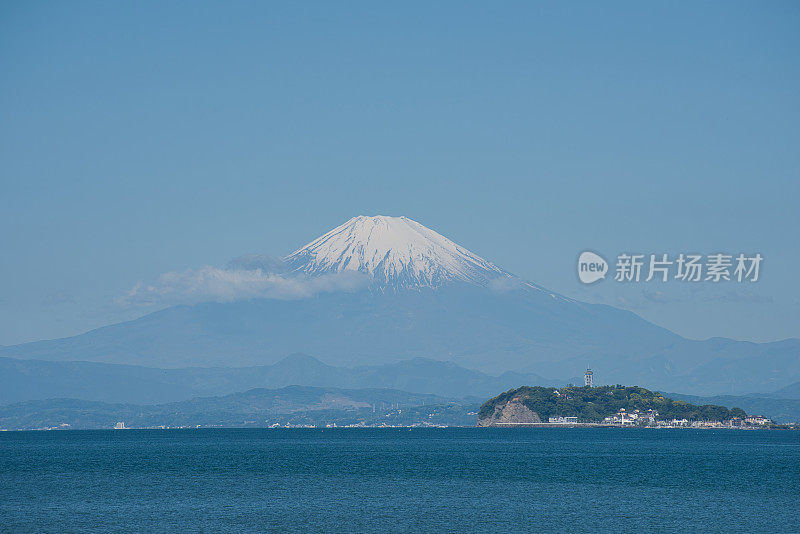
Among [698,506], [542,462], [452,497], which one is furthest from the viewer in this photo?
[542,462]

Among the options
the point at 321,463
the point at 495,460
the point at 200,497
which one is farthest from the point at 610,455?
the point at 200,497

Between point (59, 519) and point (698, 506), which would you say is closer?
point (59, 519)

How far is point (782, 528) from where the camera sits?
6625 centimetres

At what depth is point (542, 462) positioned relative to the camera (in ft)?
430

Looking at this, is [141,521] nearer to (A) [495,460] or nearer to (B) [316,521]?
(B) [316,521]

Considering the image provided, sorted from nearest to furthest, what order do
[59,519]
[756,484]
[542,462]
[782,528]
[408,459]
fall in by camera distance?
1. [782,528]
2. [59,519]
3. [756,484]
4. [542,462]
5. [408,459]

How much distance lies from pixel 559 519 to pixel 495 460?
2615 inches

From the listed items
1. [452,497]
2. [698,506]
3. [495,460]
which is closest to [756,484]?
[698,506]

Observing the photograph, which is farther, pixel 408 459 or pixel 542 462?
pixel 408 459

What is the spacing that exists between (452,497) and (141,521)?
1026 inches

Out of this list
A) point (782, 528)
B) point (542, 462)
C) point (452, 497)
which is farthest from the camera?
point (542, 462)

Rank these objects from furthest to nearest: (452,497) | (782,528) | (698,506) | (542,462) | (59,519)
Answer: (542,462)
(452,497)
(698,506)
(59,519)
(782,528)

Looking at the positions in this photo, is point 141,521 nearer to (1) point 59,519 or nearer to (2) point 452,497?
(1) point 59,519

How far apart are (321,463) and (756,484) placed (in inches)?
2268
